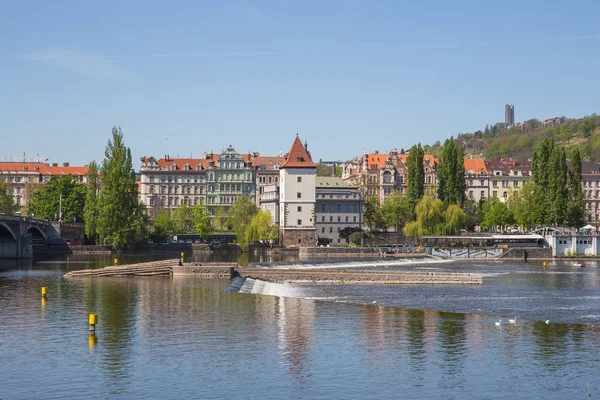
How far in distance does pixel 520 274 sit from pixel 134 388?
6341cm

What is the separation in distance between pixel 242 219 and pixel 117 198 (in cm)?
2602

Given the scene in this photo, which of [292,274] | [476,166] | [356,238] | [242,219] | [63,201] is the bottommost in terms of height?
[292,274]

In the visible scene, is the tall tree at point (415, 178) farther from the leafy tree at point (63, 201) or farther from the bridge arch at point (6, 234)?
the bridge arch at point (6, 234)

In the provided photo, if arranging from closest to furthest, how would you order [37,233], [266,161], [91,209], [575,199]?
1. [91,209]
2. [575,199]
3. [37,233]
4. [266,161]

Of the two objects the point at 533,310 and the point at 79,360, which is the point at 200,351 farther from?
the point at 533,310

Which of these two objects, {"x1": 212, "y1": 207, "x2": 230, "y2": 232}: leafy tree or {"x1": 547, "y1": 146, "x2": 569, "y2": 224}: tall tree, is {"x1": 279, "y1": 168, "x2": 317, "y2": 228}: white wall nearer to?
{"x1": 212, "y1": 207, "x2": 230, "y2": 232}: leafy tree

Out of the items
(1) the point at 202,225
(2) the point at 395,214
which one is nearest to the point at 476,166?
(2) the point at 395,214

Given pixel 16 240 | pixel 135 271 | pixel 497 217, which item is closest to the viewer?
pixel 135 271

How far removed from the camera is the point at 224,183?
181 m

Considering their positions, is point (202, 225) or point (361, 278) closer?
point (361, 278)

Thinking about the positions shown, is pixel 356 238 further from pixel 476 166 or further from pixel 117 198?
pixel 476 166

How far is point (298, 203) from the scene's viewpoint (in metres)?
142

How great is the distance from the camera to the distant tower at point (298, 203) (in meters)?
141

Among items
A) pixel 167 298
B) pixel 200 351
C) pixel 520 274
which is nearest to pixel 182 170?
pixel 520 274
